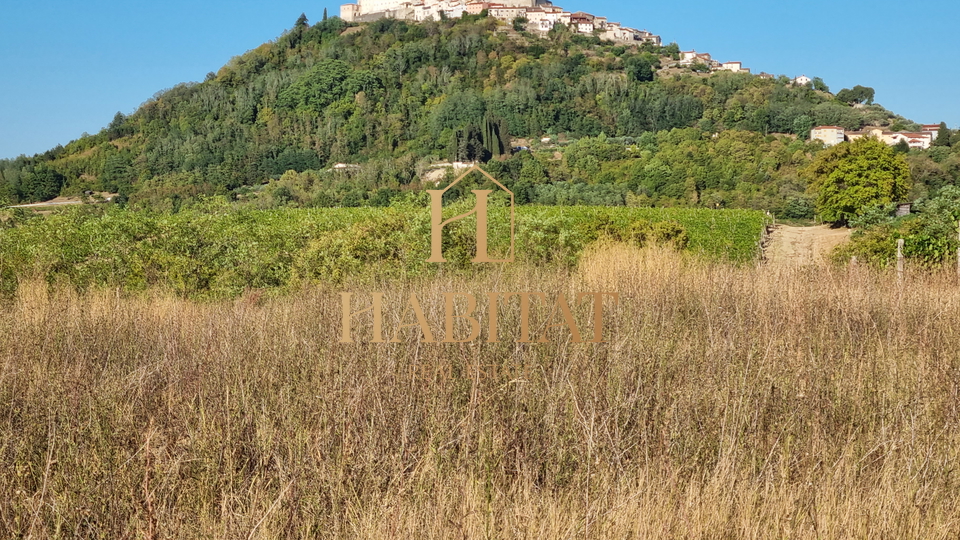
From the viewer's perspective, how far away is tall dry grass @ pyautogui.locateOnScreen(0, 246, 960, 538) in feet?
8.34

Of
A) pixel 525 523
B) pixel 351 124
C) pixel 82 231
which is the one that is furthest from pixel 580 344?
pixel 351 124

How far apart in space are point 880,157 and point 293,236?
1234 inches

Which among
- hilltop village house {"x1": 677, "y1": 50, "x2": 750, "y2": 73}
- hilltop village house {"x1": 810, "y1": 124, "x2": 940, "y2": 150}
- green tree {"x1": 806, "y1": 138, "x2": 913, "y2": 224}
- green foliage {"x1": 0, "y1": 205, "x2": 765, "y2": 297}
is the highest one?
hilltop village house {"x1": 677, "y1": 50, "x2": 750, "y2": 73}

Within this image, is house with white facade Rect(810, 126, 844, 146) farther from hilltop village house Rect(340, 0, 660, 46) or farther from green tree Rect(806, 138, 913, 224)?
hilltop village house Rect(340, 0, 660, 46)

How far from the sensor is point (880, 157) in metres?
33.2

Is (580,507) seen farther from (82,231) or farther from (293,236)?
(82,231)

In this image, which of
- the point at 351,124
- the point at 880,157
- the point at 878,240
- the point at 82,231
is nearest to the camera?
the point at 82,231

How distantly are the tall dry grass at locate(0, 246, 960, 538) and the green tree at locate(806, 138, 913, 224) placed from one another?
3205 centimetres

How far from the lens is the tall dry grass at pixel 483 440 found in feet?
8.34

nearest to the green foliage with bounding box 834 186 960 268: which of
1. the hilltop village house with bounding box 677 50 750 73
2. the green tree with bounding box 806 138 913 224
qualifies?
the green tree with bounding box 806 138 913 224

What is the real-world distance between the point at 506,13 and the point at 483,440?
124 m

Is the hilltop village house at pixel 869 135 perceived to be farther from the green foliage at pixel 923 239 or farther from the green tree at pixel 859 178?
the green foliage at pixel 923 239

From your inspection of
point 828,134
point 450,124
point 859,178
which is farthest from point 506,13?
point 859,178

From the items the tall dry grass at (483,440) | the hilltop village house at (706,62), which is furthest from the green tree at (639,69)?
the tall dry grass at (483,440)
